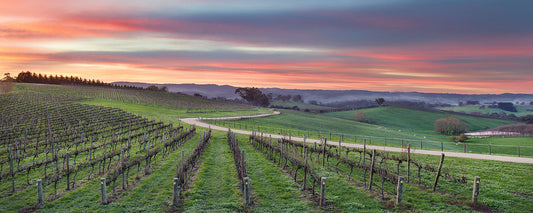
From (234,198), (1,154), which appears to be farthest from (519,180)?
(1,154)

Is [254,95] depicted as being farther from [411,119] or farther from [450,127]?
[450,127]

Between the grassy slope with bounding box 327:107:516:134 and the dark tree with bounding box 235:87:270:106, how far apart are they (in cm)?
3545

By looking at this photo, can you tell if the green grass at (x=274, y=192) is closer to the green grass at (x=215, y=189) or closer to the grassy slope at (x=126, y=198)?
the green grass at (x=215, y=189)

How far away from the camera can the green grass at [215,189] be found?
12.9 metres

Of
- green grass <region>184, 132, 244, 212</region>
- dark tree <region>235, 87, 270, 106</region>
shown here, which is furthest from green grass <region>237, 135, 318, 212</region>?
dark tree <region>235, 87, 270, 106</region>

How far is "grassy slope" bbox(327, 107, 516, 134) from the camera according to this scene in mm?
107625

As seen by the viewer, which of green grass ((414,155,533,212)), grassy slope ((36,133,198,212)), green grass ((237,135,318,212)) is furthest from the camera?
green grass ((414,155,533,212))

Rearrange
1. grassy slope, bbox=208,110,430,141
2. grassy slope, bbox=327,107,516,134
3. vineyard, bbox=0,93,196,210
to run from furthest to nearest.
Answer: grassy slope, bbox=327,107,516,134 → grassy slope, bbox=208,110,430,141 → vineyard, bbox=0,93,196,210

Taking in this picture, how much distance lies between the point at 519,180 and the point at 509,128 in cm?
9523

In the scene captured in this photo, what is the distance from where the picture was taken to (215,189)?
604 inches

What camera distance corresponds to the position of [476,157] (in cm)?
2748

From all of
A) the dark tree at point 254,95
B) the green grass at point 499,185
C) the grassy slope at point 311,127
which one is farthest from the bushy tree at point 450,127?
the green grass at point 499,185

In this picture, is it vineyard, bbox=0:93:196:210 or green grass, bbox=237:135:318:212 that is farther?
vineyard, bbox=0:93:196:210

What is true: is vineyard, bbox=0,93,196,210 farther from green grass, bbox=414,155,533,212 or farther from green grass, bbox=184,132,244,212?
green grass, bbox=414,155,533,212
